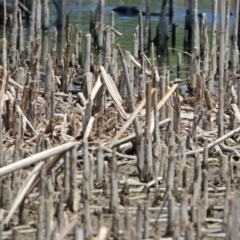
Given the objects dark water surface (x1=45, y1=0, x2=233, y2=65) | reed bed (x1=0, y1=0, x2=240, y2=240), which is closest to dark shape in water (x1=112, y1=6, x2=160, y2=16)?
dark water surface (x1=45, y1=0, x2=233, y2=65)

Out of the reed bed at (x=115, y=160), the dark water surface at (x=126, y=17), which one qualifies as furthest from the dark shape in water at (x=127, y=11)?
the reed bed at (x=115, y=160)

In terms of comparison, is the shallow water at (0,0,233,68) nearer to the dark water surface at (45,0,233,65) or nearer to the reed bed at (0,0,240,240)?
the dark water surface at (45,0,233,65)

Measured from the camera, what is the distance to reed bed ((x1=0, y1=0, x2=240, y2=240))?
15.2ft

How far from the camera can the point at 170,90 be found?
622cm

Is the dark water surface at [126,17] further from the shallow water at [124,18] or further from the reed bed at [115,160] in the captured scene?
the reed bed at [115,160]

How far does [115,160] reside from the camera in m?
5.32

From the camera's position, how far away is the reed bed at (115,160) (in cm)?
464

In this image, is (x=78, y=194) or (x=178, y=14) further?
(x=178, y=14)

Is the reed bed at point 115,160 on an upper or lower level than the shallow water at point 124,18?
upper

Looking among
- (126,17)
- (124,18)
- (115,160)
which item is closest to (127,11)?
(126,17)

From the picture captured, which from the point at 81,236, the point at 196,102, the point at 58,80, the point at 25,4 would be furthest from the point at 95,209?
the point at 25,4

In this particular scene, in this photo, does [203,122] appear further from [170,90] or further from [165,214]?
[165,214]

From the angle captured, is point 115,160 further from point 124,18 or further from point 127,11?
point 127,11

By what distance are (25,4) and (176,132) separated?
12.5 meters
